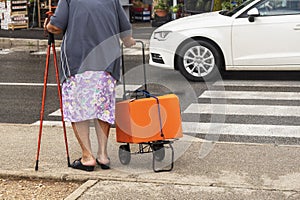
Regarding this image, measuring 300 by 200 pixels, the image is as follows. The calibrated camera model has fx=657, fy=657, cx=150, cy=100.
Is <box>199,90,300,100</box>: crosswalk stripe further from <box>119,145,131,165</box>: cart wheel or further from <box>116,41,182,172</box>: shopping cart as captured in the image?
<box>116,41,182,172</box>: shopping cart

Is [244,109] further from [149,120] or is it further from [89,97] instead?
[89,97]

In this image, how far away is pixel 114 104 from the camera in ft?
19.0

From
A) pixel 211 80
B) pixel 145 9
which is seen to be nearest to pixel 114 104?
pixel 211 80

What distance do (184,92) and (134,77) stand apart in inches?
64.7

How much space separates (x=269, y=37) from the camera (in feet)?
34.9

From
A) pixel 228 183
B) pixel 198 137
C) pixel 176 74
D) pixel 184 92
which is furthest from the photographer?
pixel 176 74

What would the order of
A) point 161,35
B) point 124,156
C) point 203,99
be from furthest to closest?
point 161,35
point 203,99
point 124,156

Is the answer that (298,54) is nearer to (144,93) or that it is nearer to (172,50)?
(172,50)

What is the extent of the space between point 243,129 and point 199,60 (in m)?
3.47

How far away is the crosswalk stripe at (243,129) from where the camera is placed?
749 cm

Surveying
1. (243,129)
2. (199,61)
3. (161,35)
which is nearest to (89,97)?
Answer: (243,129)

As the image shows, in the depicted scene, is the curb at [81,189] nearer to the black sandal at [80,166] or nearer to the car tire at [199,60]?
the black sandal at [80,166]

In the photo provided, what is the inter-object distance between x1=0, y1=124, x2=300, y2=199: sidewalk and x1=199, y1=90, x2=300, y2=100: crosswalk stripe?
8.62 feet

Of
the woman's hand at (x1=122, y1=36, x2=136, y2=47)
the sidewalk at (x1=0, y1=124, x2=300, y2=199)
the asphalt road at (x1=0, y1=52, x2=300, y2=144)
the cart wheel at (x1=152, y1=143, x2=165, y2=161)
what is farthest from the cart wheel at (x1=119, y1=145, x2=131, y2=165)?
the asphalt road at (x1=0, y1=52, x2=300, y2=144)
